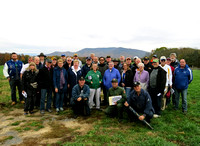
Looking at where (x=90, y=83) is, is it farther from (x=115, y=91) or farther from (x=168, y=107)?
(x=168, y=107)

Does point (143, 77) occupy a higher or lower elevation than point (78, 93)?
higher

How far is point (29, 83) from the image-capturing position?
650 centimetres

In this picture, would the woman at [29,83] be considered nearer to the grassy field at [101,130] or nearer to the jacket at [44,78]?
the jacket at [44,78]

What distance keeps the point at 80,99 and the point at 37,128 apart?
1.96 meters

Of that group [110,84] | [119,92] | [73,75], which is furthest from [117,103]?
[73,75]

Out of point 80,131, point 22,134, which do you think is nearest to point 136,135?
point 80,131

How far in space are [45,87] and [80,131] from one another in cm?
294

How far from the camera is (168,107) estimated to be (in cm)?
736

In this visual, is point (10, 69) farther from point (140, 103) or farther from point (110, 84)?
point (140, 103)

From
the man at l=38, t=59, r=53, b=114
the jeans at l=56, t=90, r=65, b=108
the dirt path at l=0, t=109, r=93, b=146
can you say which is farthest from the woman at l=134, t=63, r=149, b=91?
the man at l=38, t=59, r=53, b=114

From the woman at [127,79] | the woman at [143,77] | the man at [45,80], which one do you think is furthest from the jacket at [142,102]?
the man at [45,80]

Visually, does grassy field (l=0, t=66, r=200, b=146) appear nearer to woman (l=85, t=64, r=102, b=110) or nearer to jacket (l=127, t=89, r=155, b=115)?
jacket (l=127, t=89, r=155, b=115)

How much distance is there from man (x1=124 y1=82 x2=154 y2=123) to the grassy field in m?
0.45

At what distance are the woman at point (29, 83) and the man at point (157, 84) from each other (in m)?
5.35
